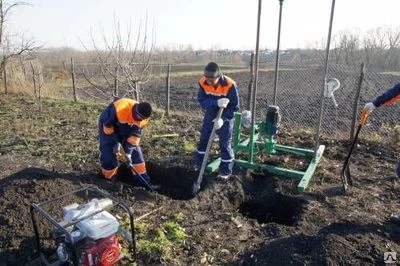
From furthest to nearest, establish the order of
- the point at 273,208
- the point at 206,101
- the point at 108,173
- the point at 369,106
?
the point at 206,101 < the point at 108,173 < the point at 273,208 < the point at 369,106

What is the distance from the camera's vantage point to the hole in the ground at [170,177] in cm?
625

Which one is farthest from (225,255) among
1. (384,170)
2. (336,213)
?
(384,170)

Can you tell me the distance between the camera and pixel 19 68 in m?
17.5

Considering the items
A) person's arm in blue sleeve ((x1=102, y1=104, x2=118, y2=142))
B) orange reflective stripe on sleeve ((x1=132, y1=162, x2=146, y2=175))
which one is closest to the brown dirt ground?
orange reflective stripe on sleeve ((x1=132, y1=162, x2=146, y2=175))

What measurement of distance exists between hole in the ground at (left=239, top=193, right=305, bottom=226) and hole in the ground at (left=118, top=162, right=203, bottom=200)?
43.5 inches

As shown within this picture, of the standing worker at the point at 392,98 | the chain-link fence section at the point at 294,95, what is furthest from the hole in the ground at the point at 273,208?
the chain-link fence section at the point at 294,95

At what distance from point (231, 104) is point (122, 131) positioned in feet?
5.86

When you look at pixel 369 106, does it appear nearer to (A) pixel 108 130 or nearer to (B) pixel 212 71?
(B) pixel 212 71

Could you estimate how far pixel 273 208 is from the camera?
18.2 ft

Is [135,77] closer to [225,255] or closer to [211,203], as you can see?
[211,203]

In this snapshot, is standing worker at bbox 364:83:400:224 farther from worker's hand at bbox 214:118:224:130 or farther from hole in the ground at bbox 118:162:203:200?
hole in the ground at bbox 118:162:203:200

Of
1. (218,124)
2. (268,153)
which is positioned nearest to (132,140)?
(218,124)

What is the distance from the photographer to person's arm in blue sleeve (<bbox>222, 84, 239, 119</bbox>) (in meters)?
5.88

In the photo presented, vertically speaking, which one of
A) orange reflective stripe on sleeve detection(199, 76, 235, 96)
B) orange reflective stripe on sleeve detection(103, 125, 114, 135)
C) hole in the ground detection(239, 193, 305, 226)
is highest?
orange reflective stripe on sleeve detection(199, 76, 235, 96)
